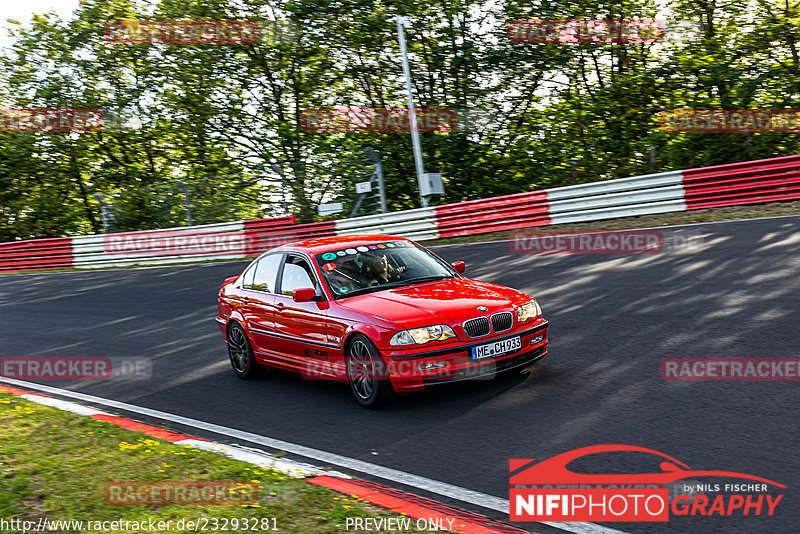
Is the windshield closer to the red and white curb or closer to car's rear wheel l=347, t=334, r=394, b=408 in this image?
car's rear wheel l=347, t=334, r=394, b=408

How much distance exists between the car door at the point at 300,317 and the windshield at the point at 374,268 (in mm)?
188

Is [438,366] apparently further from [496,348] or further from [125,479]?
[125,479]

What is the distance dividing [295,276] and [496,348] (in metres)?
2.43

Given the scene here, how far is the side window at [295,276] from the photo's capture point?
25.9ft

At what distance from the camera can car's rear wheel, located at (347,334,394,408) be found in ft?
22.2

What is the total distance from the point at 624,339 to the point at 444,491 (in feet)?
12.5

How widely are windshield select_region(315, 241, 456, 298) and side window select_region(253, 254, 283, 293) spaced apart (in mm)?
741

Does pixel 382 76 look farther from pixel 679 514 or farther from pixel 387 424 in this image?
pixel 679 514

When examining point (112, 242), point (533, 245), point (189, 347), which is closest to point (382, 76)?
point (112, 242)

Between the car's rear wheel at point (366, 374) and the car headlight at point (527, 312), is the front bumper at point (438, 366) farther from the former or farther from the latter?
the car headlight at point (527, 312)

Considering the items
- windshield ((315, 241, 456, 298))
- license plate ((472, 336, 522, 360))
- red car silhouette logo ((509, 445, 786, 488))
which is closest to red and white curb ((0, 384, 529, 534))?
red car silhouette logo ((509, 445, 786, 488))

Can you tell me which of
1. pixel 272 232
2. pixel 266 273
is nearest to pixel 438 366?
pixel 266 273

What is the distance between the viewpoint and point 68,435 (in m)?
6.52

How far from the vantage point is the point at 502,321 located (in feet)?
22.6
